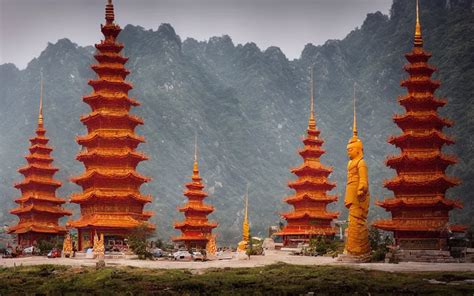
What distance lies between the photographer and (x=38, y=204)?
226 feet

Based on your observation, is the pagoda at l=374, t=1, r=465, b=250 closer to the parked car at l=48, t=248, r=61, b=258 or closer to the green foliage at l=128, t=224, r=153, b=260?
the green foliage at l=128, t=224, r=153, b=260

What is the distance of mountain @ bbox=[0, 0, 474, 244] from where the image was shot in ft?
476

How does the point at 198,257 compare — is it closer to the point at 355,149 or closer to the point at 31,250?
the point at 355,149

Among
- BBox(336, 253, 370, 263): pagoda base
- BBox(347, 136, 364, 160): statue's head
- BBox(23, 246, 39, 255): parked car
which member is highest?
BBox(347, 136, 364, 160): statue's head

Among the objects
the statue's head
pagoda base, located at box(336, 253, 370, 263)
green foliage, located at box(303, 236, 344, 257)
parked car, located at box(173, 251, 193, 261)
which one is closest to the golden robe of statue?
pagoda base, located at box(336, 253, 370, 263)

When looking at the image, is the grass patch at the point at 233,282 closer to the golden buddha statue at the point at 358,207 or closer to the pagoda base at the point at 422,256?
the golden buddha statue at the point at 358,207

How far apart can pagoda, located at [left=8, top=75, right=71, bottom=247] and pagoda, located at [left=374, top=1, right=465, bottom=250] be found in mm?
A: 30093

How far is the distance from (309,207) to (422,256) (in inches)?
927

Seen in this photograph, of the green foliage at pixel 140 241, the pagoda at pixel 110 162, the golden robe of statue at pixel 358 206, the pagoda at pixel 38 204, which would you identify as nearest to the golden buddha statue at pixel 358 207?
the golden robe of statue at pixel 358 206

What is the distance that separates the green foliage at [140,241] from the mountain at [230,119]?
2714 inches

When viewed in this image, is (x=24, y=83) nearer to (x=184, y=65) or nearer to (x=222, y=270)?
(x=184, y=65)

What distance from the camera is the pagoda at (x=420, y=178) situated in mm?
55375

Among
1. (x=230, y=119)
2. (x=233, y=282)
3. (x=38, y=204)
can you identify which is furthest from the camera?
(x=230, y=119)

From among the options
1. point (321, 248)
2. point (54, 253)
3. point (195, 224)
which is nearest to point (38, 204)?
point (195, 224)
